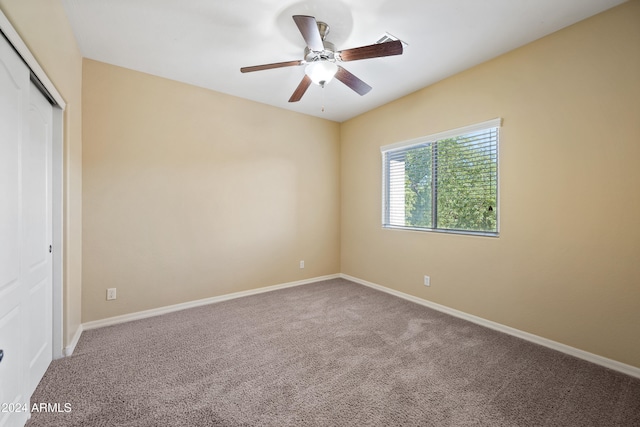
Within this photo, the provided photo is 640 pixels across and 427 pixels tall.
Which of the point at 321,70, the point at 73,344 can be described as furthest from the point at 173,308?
the point at 321,70

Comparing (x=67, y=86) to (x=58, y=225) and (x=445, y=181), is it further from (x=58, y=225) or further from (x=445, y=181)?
(x=445, y=181)

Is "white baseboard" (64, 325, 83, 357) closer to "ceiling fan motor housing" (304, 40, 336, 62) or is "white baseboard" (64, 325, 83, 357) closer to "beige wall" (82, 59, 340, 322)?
"beige wall" (82, 59, 340, 322)

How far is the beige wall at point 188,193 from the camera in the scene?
272 cm

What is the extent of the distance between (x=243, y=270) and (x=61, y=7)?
9.89ft

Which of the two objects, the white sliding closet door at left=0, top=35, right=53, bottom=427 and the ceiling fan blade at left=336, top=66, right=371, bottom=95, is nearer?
the white sliding closet door at left=0, top=35, right=53, bottom=427

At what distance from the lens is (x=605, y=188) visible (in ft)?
6.73

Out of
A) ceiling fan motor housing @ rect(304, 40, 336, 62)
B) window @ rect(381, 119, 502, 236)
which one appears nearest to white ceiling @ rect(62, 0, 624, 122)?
ceiling fan motor housing @ rect(304, 40, 336, 62)

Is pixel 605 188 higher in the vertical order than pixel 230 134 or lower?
lower

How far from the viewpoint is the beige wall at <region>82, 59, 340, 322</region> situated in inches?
107

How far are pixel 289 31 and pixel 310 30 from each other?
23.6 inches

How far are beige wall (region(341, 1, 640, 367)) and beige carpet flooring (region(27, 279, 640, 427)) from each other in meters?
0.32

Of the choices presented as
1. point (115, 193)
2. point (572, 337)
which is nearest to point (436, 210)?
point (572, 337)

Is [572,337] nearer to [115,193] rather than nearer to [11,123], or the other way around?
[11,123]

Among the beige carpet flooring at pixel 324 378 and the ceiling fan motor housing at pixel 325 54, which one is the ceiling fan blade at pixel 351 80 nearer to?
the ceiling fan motor housing at pixel 325 54
